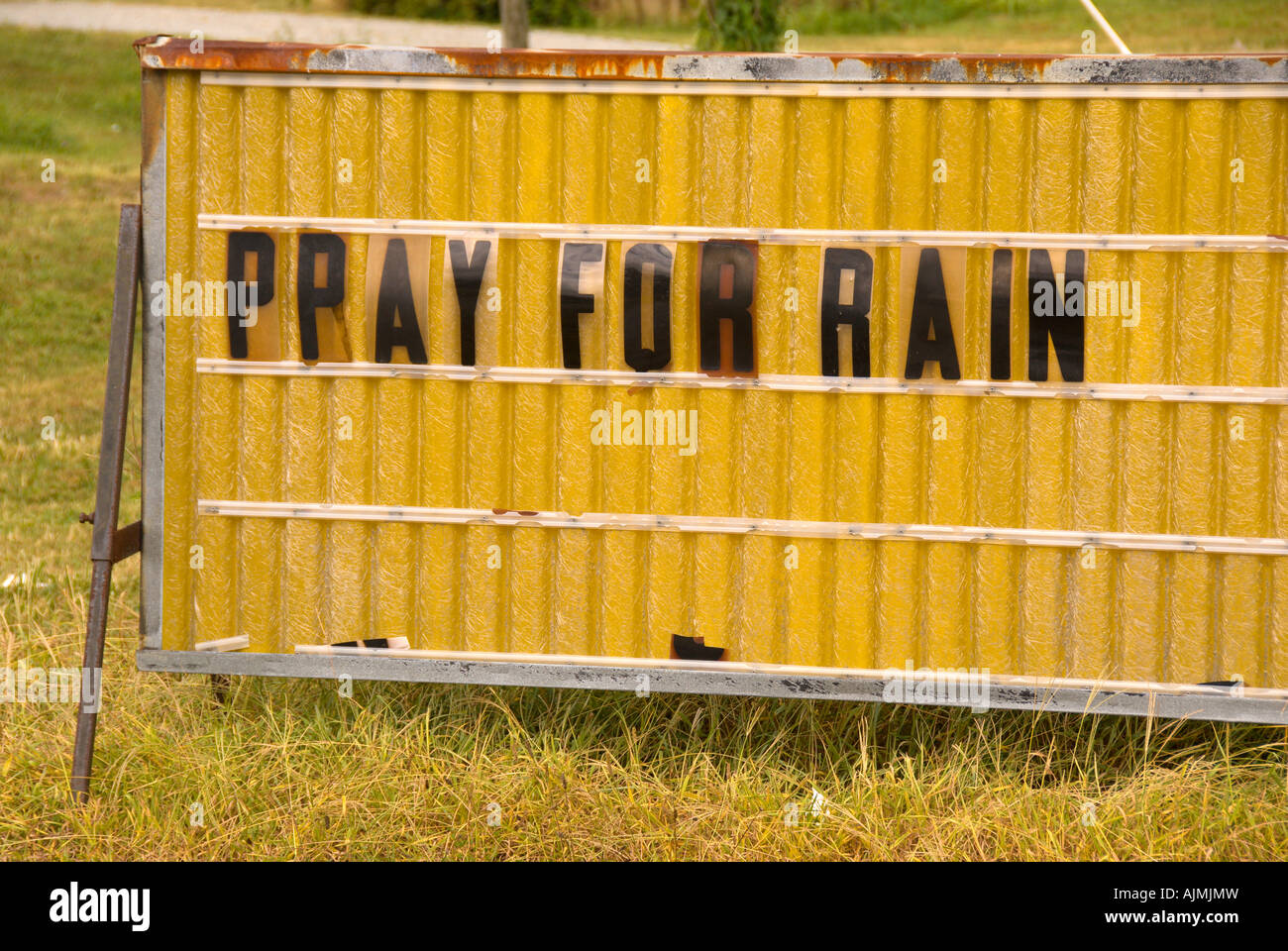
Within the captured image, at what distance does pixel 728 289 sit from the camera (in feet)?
16.5

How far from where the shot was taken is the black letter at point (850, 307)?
16.4ft

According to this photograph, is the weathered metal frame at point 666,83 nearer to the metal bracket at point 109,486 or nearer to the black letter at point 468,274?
the metal bracket at point 109,486

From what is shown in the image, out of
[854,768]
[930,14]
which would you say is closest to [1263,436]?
[854,768]

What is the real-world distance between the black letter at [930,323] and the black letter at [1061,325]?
0.35 meters

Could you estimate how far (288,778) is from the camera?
205 inches

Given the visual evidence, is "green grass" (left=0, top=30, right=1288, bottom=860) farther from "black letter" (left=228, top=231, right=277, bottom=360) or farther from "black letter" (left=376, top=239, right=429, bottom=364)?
"black letter" (left=228, top=231, right=277, bottom=360)

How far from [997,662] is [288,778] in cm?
321

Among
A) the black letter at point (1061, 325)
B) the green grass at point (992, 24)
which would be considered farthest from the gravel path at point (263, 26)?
the black letter at point (1061, 325)

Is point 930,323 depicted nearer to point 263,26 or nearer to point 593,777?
point 593,777

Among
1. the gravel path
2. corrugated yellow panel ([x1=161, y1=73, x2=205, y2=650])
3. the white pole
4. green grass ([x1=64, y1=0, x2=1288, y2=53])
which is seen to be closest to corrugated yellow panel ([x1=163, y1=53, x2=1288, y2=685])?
corrugated yellow panel ([x1=161, y1=73, x2=205, y2=650])

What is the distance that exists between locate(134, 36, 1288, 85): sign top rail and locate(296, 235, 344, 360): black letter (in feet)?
2.44

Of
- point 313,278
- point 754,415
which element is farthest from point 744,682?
point 313,278

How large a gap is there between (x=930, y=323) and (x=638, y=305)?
4.16 ft

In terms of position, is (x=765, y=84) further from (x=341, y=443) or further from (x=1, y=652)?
(x=1, y=652)
